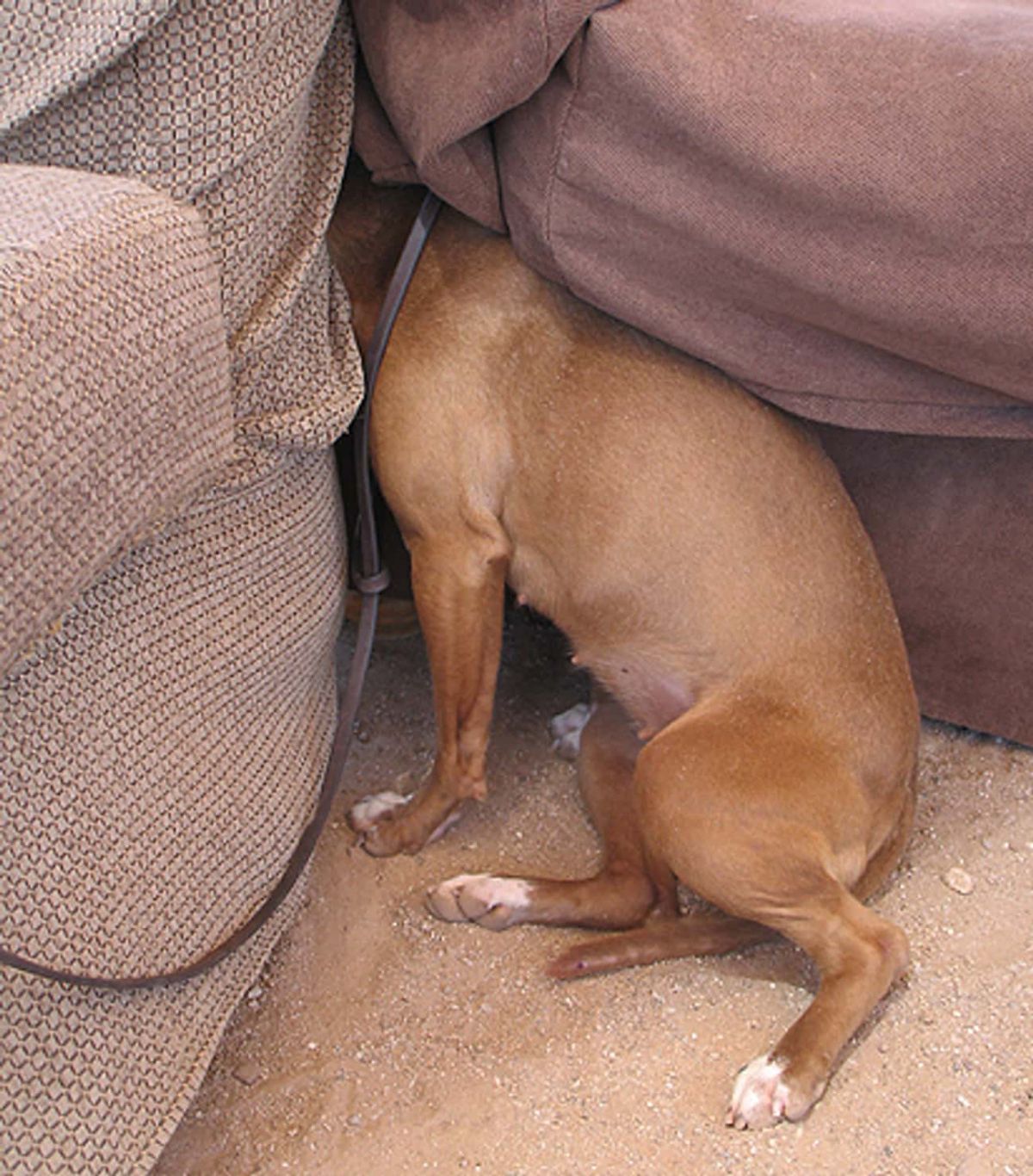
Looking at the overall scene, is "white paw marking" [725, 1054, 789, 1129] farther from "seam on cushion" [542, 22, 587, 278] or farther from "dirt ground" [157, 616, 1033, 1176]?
"seam on cushion" [542, 22, 587, 278]

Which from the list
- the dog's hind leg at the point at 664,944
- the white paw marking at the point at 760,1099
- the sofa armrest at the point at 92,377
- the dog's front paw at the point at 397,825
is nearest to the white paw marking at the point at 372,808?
the dog's front paw at the point at 397,825

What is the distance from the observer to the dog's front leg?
76.0 inches

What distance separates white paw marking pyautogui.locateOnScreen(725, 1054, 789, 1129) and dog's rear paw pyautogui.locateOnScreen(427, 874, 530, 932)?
0.44 m

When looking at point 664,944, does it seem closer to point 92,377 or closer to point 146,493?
point 146,493

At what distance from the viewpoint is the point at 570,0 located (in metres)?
1.49

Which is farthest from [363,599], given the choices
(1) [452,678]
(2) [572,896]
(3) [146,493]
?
(3) [146,493]

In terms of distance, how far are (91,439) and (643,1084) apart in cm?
116

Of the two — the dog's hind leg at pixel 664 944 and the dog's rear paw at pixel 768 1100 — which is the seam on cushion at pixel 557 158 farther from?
the dog's rear paw at pixel 768 1100

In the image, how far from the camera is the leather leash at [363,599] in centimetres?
166

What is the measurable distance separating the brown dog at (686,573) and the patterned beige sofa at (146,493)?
0.70 ft

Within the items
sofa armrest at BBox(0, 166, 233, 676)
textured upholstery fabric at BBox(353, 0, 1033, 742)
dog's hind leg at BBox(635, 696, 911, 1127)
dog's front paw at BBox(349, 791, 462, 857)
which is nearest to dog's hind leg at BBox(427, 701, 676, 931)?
dog's front paw at BBox(349, 791, 462, 857)

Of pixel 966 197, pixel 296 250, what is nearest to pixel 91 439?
pixel 296 250

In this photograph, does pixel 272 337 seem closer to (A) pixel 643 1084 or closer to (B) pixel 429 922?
(B) pixel 429 922

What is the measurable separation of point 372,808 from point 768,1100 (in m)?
0.83
